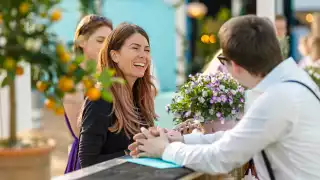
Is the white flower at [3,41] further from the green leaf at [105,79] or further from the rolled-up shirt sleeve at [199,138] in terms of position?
the rolled-up shirt sleeve at [199,138]

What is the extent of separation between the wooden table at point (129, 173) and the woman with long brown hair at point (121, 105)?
11.7 inches

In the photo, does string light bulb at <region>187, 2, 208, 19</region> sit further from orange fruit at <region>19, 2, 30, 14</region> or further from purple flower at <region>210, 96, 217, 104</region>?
orange fruit at <region>19, 2, 30, 14</region>

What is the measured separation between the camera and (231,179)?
8.56 feet

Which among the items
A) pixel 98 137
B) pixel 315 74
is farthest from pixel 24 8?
pixel 315 74

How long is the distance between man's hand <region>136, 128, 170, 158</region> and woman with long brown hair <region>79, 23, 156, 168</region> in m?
0.24

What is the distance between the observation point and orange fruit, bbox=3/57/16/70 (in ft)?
5.48

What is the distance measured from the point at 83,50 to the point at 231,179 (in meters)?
1.24

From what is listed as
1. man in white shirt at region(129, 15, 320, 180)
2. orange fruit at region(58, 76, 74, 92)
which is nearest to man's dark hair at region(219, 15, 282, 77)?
man in white shirt at region(129, 15, 320, 180)

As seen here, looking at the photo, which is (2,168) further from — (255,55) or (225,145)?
(255,55)

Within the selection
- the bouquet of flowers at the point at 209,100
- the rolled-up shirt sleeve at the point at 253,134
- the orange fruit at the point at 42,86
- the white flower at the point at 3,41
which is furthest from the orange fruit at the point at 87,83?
the bouquet of flowers at the point at 209,100

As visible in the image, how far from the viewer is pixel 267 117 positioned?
200 centimetres

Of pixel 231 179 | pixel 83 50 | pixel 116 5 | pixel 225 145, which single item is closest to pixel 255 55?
pixel 225 145

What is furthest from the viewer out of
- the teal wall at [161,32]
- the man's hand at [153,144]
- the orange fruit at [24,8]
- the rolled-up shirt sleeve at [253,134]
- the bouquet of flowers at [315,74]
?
the teal wall at [161,32]

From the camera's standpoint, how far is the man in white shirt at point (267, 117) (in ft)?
6.62
